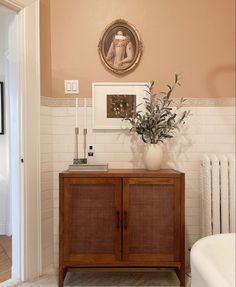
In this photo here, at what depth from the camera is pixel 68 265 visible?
2.05m

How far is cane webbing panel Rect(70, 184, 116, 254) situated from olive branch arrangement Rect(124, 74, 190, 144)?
1.81 feet

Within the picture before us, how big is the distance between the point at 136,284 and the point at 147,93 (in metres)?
1.53

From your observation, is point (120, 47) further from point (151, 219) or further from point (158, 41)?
point (151, 219)

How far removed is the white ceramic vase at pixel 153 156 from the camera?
225cm

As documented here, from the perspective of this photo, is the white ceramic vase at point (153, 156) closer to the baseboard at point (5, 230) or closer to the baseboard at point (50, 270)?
the baseboard at point (50, 270)

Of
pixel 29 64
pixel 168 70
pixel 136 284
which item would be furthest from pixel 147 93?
pixel 136 284

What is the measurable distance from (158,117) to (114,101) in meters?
0.43

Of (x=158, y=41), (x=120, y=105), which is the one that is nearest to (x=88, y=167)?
(x=120, y=105)

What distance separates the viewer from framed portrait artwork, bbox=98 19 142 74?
2443 mm

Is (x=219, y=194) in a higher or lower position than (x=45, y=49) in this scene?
lower

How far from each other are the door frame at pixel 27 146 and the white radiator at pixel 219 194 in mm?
1368

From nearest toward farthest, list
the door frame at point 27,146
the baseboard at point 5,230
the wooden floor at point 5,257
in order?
the door frame at point 27,146 → the wooden floor at point 5,257 → the baseboard at point 5,230

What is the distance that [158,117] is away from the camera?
7.47ft

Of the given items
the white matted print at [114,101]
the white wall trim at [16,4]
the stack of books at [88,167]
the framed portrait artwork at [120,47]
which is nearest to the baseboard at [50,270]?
the stack of books at [88,167]
